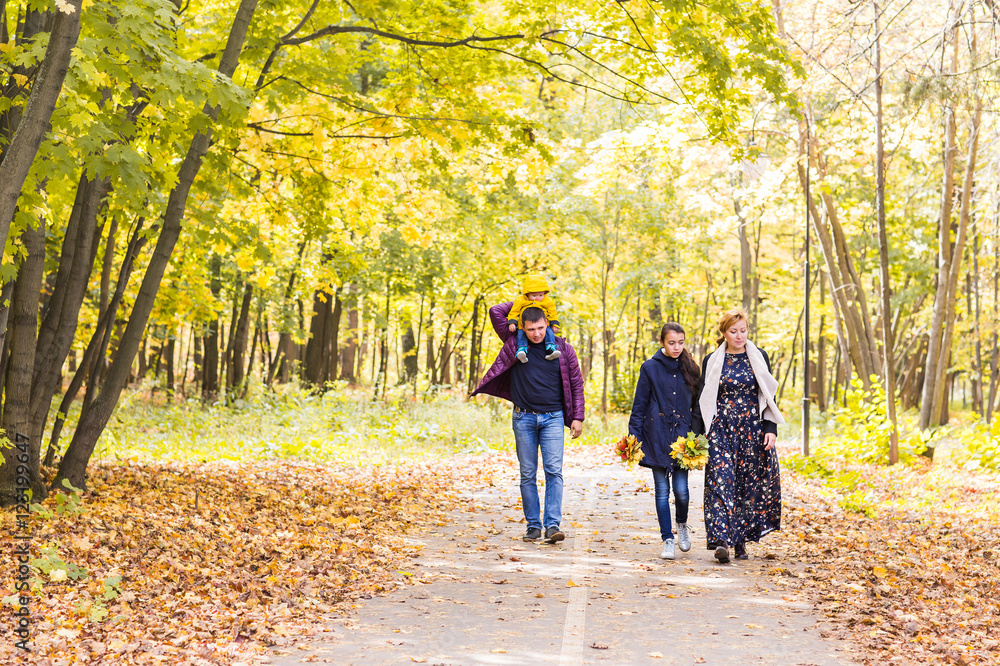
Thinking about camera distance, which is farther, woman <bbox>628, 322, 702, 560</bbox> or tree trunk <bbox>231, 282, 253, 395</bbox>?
tree trunk <bbox>231, 282, 253, 395</bbox>

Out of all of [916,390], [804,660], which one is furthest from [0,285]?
[916,390]

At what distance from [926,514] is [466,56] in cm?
725

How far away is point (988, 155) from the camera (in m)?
12.9

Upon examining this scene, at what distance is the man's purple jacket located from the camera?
7363 millimetres

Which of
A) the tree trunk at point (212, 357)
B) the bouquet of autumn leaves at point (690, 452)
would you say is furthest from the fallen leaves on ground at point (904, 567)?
the tree trunk at point (212, 357)

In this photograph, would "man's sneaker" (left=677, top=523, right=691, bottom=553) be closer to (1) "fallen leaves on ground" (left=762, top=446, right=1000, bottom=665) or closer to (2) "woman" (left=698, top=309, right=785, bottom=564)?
(2) "woman" (left=698, top=309, right=785, bottom=564)

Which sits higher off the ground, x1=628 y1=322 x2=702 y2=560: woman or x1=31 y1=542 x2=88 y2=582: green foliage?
x1=628 y1=322 x2=702 y2=560: woman

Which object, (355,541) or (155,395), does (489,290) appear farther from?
(355,541)

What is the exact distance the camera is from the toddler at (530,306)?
7.29 metres

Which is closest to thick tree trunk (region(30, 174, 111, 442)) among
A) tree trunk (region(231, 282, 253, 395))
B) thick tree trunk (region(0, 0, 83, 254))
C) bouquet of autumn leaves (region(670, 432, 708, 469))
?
thick tree trunk (region(0, 0, 83, 254))

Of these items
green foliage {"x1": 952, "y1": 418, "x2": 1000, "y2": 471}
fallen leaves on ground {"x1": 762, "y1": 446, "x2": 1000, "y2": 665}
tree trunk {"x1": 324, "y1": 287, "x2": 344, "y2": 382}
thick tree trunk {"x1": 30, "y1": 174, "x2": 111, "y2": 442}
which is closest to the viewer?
fallen leaves on ground {"x1": 762, "y1": 446, "x2": 1000, "y2": 665}

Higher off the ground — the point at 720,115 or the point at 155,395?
the point at 720,115

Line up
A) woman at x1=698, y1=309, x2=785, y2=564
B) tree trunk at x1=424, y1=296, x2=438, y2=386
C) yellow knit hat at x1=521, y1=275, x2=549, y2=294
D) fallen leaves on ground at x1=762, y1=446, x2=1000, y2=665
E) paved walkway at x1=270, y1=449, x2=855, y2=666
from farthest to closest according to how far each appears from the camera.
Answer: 1. tree trunk at x1=424, y1=296, x2=438, y2=386
2. yellow knit hat at x1=521, y1=275, x2=549, y2=294
3. woman at x1=698, y1=309, x2=785, y2=564
4. fallen leaves on ground at x1=762, y1=446, x2=1000, y2=665
5. paved walkway at x1=270, y1=449, x2=855, y2=666

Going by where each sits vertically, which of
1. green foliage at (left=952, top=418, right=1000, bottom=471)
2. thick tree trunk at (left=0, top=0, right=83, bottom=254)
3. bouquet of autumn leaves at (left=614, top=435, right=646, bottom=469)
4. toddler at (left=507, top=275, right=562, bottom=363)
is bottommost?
green foliage at (left=952, top=418, right=1000, bottom=471)
